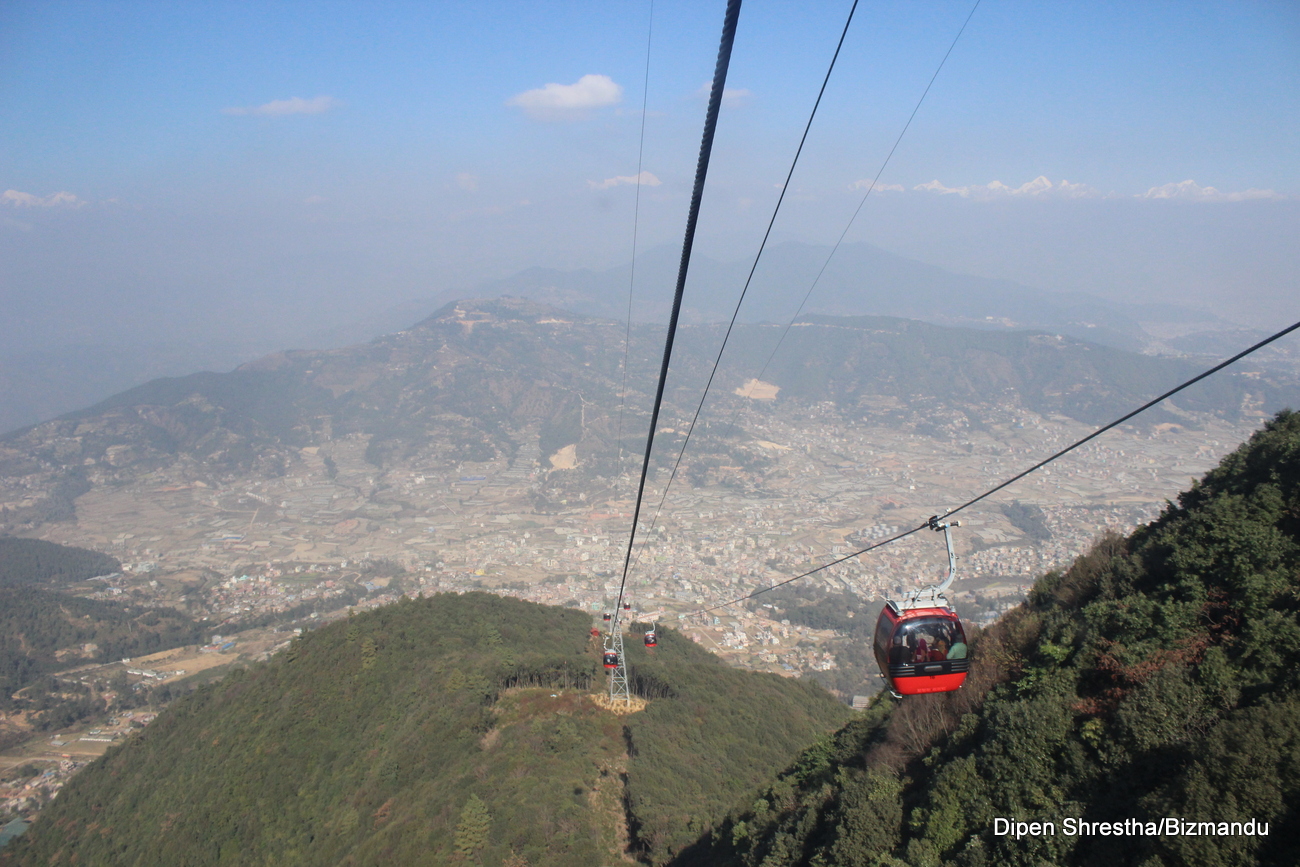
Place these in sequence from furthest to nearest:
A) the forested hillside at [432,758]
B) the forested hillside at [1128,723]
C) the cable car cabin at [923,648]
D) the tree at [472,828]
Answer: the forested hillside at [432,758] → the tree at [472,828] → the cable car cabin at [923,648] → the forested hillside at [1128,723]

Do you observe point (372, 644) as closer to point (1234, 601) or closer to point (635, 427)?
point (1234, 601)

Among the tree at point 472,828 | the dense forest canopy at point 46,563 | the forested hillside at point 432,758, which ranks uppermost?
the tree at point 472,828

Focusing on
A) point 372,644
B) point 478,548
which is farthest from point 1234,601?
point 478,548

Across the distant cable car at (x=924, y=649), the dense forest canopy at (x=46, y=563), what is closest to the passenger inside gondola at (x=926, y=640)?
the distant cable car at (x=924, y=649)

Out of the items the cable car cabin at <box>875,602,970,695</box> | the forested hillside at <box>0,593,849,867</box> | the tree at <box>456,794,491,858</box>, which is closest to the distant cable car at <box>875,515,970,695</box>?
the cable car cabin at <box>875,602,970,695</box>

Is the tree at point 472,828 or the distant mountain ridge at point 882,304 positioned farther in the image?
the distant mountain ridge at point 882,304

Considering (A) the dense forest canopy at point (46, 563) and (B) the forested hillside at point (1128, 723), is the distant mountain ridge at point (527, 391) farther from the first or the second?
(B) the forested hillside at point (1128, 723)

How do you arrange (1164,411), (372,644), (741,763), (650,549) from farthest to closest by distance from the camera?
(1164,411), (650,549), (372,644), (741,763)
